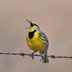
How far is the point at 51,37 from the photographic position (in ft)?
36.0

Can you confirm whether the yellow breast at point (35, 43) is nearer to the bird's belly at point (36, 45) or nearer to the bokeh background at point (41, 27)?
the bird's belly at point (36, 45)

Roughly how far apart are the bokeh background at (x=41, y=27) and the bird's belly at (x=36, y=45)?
232cm

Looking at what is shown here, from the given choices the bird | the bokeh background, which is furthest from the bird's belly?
the bokeh background

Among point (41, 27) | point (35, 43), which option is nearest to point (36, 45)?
point (35, 43)

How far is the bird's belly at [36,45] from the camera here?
803cm

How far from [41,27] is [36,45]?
10.6 ft

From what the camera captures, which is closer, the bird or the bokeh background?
the bird

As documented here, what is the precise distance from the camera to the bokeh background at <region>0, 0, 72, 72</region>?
34.6ft

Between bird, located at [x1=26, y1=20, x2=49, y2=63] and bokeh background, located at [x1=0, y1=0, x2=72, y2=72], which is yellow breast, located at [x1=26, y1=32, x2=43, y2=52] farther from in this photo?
bokeh background, located at [x1=0, y1=0, x2=72, y2=72]

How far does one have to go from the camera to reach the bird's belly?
8.03 metres

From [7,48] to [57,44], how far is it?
787 mm

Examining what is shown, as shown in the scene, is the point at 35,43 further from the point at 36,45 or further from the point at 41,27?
the point at 41,27

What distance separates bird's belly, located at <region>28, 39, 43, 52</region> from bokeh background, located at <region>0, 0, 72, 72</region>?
2.32 metres

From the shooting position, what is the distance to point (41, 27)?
11.3 metres
